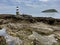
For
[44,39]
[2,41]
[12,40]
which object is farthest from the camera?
[44,39]

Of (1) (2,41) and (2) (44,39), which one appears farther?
(2) (44,39)

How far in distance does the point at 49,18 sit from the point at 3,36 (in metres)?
4.81

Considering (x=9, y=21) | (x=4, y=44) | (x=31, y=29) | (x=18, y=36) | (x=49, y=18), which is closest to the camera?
(x=4, y=44)

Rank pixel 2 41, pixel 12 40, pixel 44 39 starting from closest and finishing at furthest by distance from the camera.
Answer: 1. pixel 2 41
2. pixel 12 40
3. pixel 44 39

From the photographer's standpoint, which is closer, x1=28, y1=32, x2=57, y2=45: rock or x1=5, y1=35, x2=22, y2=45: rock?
x1=5, y1=35, x2=22, y2=45: rock

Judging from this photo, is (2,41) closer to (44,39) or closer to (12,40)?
(12,40)

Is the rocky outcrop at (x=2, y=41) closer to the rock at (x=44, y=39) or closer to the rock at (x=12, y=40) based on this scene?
the rock at (x=12, y=40)

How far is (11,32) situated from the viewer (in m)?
11.0

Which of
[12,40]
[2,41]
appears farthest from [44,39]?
[2,41]

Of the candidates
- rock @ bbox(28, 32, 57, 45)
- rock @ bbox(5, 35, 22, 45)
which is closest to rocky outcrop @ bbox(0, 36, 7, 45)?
rock @ bbox(5, 35, 22, 45)

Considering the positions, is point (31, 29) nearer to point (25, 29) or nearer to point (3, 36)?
A: point (25, 29)

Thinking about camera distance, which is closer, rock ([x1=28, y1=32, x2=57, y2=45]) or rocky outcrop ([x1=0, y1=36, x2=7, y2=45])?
rocky outcrop ([x1=0, y1=36, x2=7, y2=45])

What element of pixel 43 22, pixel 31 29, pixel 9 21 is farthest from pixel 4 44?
pixel 43 22

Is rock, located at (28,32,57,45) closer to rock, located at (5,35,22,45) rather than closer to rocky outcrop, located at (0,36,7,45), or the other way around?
rock, located at (5,35,22,45)
